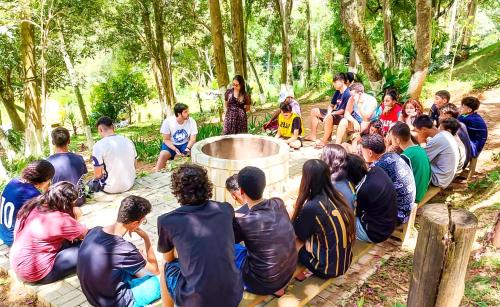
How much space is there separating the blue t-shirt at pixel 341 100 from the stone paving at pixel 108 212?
91 centimetres

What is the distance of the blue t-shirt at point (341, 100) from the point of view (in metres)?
6.70

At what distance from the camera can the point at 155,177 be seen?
20.6ft

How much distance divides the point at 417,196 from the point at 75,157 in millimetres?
4211

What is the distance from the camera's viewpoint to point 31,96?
958cm

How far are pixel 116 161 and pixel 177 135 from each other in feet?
4.79

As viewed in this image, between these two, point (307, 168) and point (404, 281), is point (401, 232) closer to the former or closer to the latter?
point (404, 281)

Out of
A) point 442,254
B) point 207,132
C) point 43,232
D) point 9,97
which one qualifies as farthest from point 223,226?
point 9,97

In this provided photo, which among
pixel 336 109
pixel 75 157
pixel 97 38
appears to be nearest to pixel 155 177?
pixel 75 157

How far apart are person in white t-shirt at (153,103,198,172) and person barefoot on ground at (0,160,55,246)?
9.20 ft

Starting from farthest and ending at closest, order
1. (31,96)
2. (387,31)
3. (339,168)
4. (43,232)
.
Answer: (387,31), (31,96), (339,168), (43,232)

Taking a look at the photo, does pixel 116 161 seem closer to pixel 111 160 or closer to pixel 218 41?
pixel 111 160

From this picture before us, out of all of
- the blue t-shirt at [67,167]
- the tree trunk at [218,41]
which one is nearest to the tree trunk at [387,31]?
the tree trunk at [218,41]

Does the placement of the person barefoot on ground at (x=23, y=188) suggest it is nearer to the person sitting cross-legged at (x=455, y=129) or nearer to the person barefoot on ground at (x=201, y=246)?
the person barefoot on ground at (x=201, y=246)

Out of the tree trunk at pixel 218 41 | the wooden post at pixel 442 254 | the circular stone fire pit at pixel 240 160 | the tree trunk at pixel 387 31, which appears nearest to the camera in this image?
the wooden post at pixel 442 254
